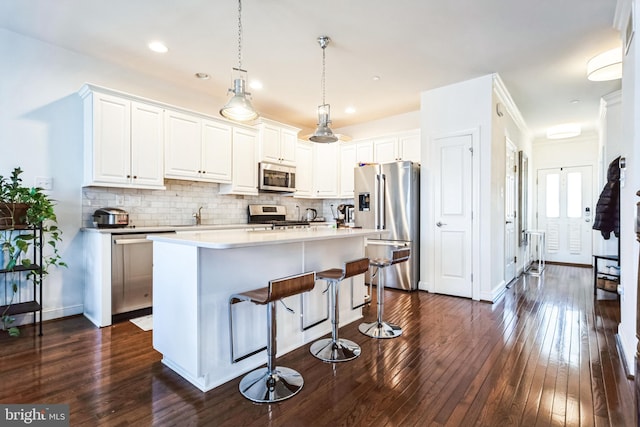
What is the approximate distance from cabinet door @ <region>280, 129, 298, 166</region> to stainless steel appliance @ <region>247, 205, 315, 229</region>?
31.9 inches

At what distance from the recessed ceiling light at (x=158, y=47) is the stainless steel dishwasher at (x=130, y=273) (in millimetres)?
1914

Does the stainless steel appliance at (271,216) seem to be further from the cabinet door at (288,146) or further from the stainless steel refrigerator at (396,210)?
the stainless steel refrigerator at (396,210)

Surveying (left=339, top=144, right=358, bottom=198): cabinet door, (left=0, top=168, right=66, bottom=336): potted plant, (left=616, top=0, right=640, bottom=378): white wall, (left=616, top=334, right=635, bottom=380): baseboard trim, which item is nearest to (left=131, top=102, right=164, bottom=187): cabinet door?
(left=0, top=168, right=66, bottom=336): potted plant

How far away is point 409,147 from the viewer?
5.02 meters

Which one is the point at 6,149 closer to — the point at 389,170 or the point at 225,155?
the point at 225,155

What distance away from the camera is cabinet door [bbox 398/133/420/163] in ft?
16.2

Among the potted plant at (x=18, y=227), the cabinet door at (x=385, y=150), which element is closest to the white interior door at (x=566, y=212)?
the cabinet door at (x=385, y=150)

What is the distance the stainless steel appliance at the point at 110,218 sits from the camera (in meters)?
3.29

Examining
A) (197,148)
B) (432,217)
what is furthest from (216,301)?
(432,217)

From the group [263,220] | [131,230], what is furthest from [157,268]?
[263,220]

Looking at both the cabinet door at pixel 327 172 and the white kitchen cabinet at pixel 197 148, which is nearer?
the white kitchen cabinet at pixel 197 148

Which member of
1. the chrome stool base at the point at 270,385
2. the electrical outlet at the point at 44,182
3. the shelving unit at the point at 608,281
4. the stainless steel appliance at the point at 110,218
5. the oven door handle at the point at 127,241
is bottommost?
the chrome stool base at the point at 270,385

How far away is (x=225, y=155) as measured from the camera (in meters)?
4.46

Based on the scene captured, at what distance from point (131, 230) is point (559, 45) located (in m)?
4.65
